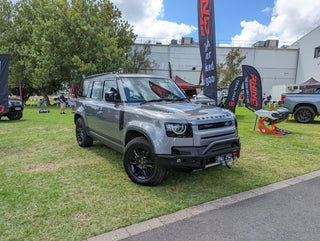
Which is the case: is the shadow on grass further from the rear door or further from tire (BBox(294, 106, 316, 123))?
tire (BBox(294, 106, 316, 123))

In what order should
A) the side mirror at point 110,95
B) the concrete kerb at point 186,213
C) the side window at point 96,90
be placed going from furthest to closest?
the side window at point 96,90 → the side mirror at point 110,95 → the concrete kerb at point 186,213

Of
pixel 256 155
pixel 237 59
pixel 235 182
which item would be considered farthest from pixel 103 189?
pixel 237 59

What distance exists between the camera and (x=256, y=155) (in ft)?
18.2

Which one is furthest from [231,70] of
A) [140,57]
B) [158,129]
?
[158,129]

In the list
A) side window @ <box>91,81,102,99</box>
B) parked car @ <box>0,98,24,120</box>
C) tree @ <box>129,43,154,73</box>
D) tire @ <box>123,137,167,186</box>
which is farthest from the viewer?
tree @ <box>129,43,154,73</box>

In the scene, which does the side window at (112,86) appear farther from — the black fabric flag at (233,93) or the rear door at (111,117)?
the black fabric flag at (233,93)

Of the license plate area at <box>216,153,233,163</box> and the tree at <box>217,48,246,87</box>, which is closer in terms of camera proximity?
the license plate area at <box>216,153,233,163</box>

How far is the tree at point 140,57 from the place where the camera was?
38375 mm

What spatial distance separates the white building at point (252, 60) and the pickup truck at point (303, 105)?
1184 inches

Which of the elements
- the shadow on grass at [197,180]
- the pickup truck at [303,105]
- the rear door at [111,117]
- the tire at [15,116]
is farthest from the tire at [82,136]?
the pickup truck at [303,105]

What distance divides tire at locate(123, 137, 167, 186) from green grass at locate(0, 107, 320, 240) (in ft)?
0.54

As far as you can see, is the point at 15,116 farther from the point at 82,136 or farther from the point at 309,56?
the point at 309,56

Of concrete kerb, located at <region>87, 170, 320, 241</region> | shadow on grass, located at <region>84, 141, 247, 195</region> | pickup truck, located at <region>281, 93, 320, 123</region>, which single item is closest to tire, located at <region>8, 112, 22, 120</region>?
shadow on grass, located at <region>84, 141, 247, 195</region>

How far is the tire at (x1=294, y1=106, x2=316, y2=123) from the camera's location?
11198mm
